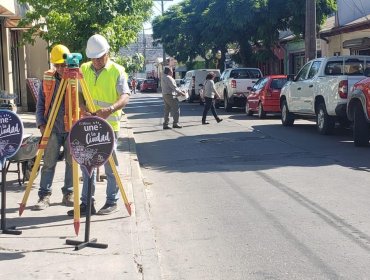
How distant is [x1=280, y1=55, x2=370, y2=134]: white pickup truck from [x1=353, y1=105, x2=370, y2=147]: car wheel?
4.40 feet

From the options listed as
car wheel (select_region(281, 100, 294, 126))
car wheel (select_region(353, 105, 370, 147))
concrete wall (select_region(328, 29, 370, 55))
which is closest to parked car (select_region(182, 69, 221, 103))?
concrete wall (select_region(328, 29, 370, 55))

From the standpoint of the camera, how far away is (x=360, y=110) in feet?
43.2

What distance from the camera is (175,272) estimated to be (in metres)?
5.45

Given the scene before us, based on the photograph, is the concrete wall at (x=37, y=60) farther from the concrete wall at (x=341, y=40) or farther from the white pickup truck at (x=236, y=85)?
the concrete wall at (x=341, y=40)

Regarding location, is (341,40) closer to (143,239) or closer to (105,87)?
(105,87)

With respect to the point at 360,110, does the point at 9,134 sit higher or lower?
higher

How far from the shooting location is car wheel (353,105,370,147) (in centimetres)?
1312

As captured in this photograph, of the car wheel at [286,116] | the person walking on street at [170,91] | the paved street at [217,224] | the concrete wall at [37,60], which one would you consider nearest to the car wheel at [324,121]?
the car wheel at [286,116]

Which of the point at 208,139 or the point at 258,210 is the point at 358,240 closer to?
the point at 258,210

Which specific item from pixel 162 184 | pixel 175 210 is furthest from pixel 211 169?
pixel 175 210

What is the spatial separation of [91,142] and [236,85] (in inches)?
807

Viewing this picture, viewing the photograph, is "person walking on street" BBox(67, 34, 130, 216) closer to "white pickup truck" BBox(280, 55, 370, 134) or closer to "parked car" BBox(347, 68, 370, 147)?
"parked car" BBox(347, 68, 370, 147)

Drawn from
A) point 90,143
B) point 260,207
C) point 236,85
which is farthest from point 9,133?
point 236,85

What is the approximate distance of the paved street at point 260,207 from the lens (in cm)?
562
